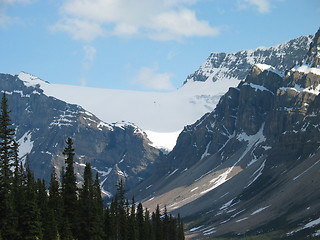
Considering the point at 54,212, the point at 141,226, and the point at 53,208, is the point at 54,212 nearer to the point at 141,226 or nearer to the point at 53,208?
the point at 53,208

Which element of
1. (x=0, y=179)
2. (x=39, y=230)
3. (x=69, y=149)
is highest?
(x=69, y=149)

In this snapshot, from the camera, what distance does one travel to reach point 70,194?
100 meters

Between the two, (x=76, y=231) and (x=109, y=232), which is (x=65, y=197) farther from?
(x=109, y=232)

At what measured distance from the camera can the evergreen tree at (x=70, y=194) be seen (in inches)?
3877

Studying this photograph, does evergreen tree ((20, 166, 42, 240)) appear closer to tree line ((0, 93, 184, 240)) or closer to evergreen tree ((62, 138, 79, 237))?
tree line ((0, 93, 184, 240))

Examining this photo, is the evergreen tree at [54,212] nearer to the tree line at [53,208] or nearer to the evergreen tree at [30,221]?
the tree line at [53,208]

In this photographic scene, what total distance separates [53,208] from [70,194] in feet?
16.2

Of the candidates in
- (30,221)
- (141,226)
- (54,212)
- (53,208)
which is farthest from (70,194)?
(141,226)

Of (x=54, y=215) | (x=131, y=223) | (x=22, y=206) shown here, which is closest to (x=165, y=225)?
(x=131, y=223)

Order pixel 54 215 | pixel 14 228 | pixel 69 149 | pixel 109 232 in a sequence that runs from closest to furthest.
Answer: pixel 14 228 → pixel 54 215 → pixel 69 149 → pixel 109 232

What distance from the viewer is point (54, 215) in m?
92.2

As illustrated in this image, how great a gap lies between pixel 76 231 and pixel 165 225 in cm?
6970

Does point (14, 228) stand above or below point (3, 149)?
below

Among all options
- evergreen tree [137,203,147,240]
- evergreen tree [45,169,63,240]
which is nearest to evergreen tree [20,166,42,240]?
evergreen tree [45,169,63,240]
